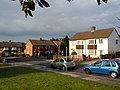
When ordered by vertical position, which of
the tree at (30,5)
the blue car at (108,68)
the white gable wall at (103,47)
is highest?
the white gable wall at (103,47)

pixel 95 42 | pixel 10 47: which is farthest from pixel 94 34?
pixel 10 47

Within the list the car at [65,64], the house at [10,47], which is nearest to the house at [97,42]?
the car at [65,64]

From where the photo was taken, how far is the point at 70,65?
26594 millimetres

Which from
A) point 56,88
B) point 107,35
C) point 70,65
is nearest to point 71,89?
point 56,88

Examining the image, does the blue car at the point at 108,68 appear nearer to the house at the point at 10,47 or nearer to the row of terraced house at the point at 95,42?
the row of terraced house at the point at 95,42

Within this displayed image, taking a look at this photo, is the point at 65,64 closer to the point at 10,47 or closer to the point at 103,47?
the point at 103,47

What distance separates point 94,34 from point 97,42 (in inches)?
137

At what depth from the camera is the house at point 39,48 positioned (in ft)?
282

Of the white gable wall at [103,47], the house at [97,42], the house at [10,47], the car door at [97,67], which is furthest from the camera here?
the house at [10,47]

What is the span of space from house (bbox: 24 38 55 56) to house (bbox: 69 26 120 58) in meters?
28.5

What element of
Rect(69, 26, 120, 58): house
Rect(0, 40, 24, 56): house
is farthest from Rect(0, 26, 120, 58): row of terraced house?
Rect(0, 40, 24, 56): house

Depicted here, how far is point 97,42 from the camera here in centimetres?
5312

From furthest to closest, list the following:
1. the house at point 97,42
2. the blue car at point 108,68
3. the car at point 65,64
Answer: the house at point 97,42
the car at point 65,64
the blue car at point 108,68

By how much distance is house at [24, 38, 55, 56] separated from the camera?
86100mm
